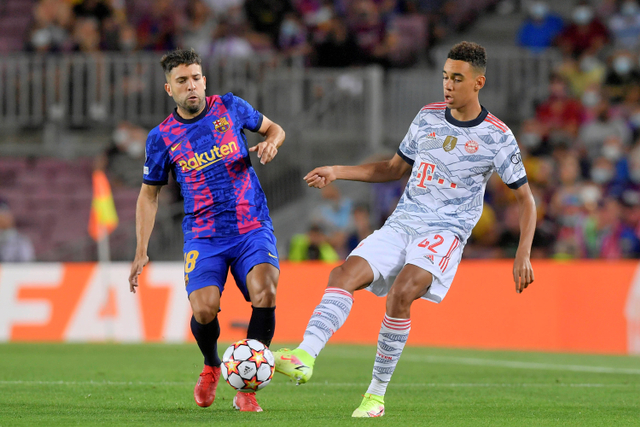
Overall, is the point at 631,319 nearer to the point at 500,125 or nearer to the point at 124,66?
the point at 500,125

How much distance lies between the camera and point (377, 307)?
15.1m

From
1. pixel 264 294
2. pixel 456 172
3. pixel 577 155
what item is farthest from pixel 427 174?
pixel 577 155

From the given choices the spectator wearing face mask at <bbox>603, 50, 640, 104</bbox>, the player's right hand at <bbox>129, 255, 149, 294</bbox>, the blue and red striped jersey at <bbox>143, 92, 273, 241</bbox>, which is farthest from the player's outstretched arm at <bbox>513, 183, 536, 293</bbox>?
the spectator wearing face mask at <bbox>603, 50, 640, 104</bbox>

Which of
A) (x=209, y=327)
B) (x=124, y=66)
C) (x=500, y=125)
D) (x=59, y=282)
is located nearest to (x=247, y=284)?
(x=209, y=327)

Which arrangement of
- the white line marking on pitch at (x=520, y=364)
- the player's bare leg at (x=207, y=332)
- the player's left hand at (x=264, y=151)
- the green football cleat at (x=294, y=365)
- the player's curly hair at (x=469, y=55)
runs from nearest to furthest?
the green football cleat at (x=294, y=365)
the player's left hand at (x=264, y=151)
the player's curly hair at (x=469, y=55)
the player's bare leg at (x=207, y=332)
the white line marking on pitch at (x=520, y=364)

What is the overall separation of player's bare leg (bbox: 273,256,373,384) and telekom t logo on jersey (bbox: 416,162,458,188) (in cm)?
70

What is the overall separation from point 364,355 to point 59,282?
5520 mm

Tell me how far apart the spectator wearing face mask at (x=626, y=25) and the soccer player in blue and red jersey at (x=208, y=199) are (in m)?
13.6

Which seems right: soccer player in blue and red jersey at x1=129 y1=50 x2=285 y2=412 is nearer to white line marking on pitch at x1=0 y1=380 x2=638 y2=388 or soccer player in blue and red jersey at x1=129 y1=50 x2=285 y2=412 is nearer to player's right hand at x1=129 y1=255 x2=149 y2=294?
player's right hand at x1=129 y1=255 x2=149 y2=294

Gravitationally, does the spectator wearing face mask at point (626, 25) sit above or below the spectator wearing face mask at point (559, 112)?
above

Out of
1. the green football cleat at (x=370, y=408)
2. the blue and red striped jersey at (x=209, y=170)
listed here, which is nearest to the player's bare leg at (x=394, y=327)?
the green football cleat at (x=370, y=408)

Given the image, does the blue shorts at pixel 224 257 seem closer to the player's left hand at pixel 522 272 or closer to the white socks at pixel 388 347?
the white socks at pixel 388 347

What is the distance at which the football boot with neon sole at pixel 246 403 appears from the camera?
6.74m

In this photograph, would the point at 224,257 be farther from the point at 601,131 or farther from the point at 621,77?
the point at 621,77
